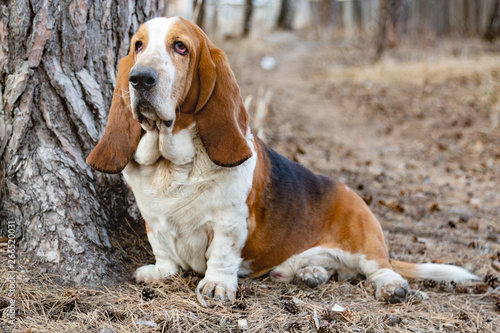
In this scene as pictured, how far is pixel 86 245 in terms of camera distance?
9.74 ft

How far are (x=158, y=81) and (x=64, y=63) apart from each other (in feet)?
3.39

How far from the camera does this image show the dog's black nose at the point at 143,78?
7.61 feet

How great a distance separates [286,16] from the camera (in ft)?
90.4

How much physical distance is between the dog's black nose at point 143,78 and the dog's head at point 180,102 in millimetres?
76

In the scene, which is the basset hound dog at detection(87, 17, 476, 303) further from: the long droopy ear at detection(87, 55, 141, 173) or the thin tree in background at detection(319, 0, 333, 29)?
the thin tree in background at detection(319, 0, 333, 29)

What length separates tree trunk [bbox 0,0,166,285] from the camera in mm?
2895

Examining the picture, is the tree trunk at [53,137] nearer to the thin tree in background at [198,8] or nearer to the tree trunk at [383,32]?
the thin tree in background at [198,8]

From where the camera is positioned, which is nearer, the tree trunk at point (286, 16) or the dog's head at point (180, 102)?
the dog's head at point (180, 102)

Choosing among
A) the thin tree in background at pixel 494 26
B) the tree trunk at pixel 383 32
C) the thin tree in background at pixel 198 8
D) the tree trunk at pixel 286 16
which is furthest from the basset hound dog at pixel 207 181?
the tree trunk at pixel 286 16

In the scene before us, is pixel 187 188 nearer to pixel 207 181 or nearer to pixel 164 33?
pixel 207 181

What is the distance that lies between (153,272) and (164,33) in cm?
153

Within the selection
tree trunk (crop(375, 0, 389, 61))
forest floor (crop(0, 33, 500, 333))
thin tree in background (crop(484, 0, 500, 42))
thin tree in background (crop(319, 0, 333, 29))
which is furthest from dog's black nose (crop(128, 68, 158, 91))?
thin tree in background (crop(319, 0, 333, 29))

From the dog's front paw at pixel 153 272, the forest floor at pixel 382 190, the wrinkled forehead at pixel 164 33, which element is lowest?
the forest floor at pixel 382 190

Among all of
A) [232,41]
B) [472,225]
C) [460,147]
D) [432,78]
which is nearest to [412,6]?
[232,41]
